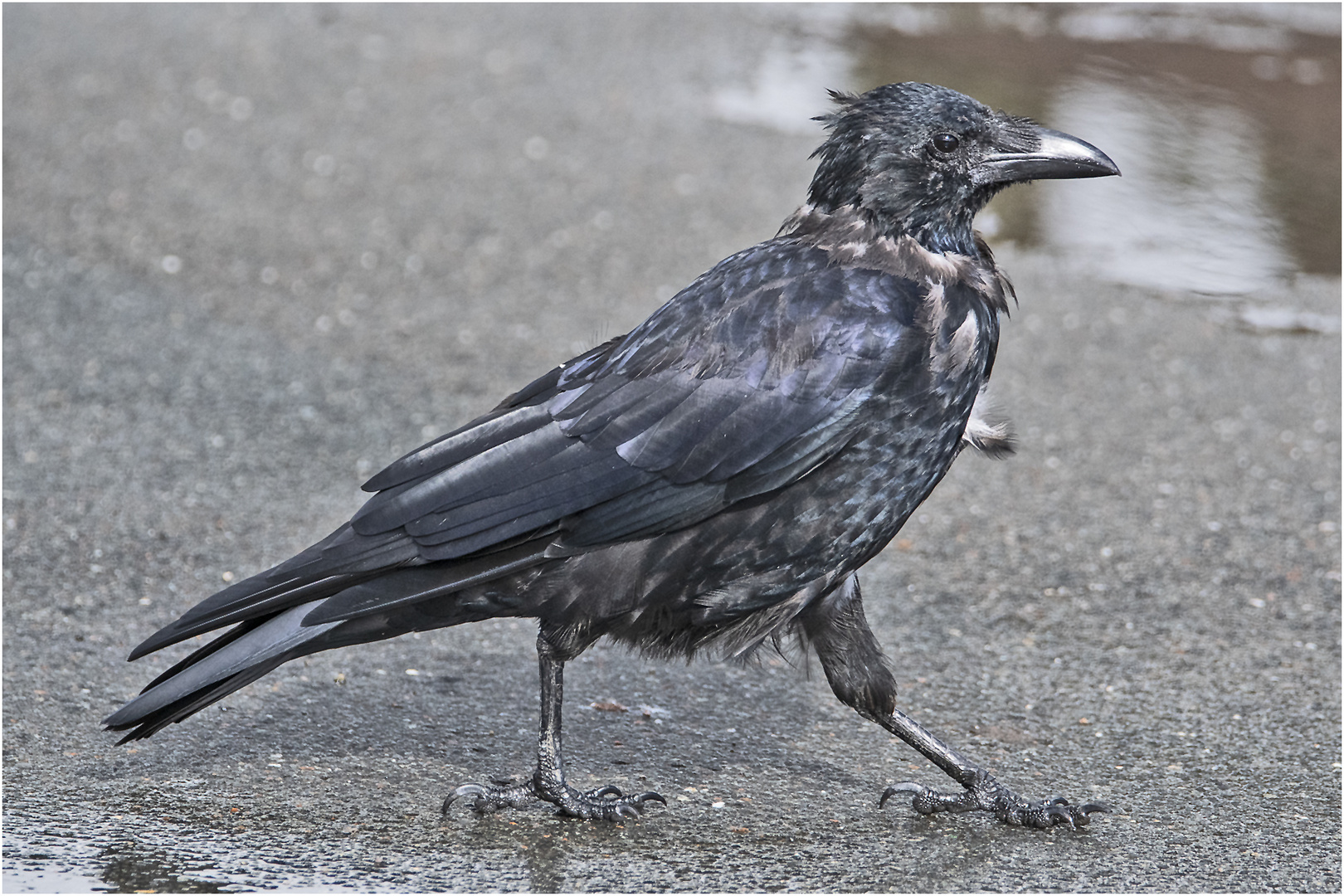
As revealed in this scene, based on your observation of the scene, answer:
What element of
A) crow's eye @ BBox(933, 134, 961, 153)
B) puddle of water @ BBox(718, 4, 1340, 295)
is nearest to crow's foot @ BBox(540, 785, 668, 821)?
crow's eye @ BBox(933, 134, 961, 153)

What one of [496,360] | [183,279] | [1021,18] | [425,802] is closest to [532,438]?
[425,802]

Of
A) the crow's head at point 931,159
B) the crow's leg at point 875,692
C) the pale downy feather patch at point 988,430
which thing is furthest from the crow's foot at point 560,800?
the crow's head at point 931,159

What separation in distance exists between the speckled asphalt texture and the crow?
0.29 metres

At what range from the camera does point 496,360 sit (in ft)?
21.1

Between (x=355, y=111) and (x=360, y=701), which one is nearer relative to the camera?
(x=360, y=701)

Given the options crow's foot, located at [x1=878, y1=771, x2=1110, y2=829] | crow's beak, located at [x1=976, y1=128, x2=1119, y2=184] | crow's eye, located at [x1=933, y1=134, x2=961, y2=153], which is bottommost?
crow's foot, located at [x1=878, y1=771, x2=1110, y2=829]

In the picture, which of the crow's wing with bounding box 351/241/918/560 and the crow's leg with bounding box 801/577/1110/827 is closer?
the crow's wing with bounding box 351/241/918/560

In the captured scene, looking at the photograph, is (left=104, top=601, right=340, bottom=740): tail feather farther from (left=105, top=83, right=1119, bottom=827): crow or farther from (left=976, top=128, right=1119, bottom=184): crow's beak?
(left=976, top=128, right=1119, bottom=184): crow's beak

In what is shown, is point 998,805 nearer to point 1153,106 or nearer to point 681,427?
point 681,427

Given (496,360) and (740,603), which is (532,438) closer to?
(740,603)

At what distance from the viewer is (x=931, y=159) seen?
3.55m

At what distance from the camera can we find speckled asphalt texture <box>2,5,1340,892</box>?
3.48m

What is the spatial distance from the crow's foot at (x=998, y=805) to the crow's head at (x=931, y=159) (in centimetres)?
130

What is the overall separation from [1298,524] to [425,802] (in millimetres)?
3357
